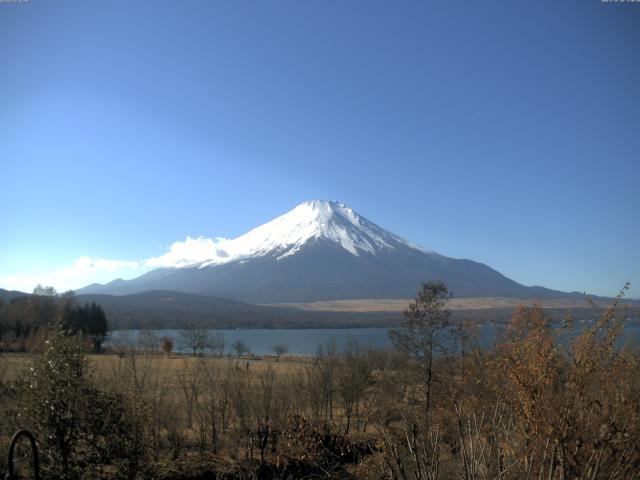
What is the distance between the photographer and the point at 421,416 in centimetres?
1175

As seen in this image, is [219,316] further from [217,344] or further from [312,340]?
[217,344]

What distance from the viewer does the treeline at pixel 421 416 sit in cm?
535

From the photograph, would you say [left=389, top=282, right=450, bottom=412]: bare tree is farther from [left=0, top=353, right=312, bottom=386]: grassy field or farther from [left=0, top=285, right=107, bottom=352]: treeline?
[left=0, top=285, right=107, bottom=352]: treeline

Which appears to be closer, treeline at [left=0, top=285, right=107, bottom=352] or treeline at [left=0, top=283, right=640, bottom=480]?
treeline at [left=0, top=283, right=640, bottom=480]

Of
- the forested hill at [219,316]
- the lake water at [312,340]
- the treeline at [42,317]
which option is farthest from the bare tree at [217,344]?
the forested hill at [219,316]

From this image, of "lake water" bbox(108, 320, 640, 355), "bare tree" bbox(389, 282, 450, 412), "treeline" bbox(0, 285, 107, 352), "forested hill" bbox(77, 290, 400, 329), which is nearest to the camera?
"bare tree" bbox(389, 282, 450, 412)

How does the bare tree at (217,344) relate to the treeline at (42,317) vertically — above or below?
below

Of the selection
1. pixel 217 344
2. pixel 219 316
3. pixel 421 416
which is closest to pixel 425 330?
pixel 421 416

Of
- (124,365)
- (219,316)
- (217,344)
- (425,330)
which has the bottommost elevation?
(219,316)

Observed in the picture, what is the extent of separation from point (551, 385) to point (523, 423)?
52cm

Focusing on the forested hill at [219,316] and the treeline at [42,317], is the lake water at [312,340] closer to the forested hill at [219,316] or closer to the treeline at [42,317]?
the treeline at [42,317]

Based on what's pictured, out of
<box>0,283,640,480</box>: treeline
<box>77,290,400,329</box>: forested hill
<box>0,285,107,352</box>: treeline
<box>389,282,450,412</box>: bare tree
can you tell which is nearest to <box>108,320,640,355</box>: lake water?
<box>0,283,640,480</box>: treeline

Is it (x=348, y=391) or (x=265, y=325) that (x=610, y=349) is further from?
(x=265, y=325)

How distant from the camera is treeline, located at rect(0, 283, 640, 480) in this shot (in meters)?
5.35
